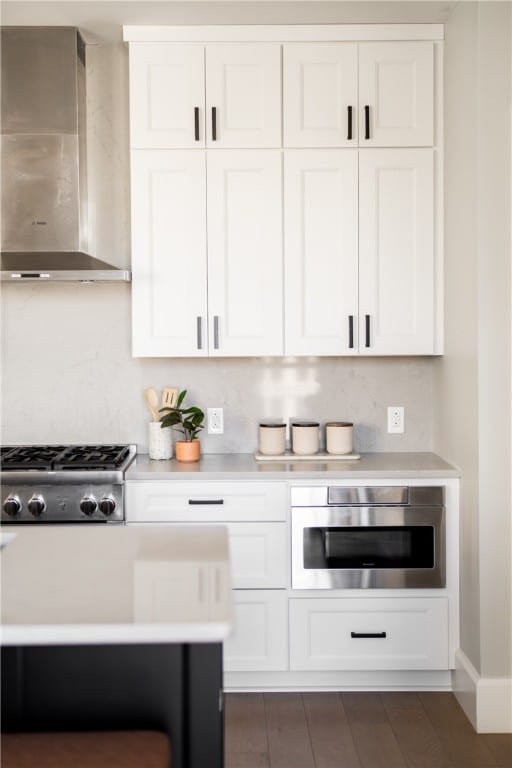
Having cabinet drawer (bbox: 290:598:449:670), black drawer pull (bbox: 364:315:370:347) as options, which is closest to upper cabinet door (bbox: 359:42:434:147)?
black drawer pull (bbox: 364:315:370:347)

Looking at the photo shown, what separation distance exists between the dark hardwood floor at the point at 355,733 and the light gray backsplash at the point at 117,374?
1134mm

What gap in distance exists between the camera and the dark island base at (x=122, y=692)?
1.55m

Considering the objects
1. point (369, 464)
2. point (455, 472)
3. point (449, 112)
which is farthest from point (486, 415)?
point (449, 112)

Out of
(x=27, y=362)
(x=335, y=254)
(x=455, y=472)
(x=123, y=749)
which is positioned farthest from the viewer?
(x=27, y=362)

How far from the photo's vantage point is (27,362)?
371 cm

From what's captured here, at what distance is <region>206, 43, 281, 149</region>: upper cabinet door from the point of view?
337 cm

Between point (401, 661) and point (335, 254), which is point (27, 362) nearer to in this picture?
point (335, 254)

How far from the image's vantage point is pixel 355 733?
2.89 metres

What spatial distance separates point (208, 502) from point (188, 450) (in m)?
0.37

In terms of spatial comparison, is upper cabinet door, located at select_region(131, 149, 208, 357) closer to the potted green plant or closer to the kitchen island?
the potted green plant

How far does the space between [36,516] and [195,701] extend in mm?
1706

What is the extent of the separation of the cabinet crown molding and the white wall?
0.32 m

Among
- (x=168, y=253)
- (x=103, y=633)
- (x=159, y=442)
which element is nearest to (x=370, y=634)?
(x=159, y=442)

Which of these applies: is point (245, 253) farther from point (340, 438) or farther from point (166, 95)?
point (340, 438)
